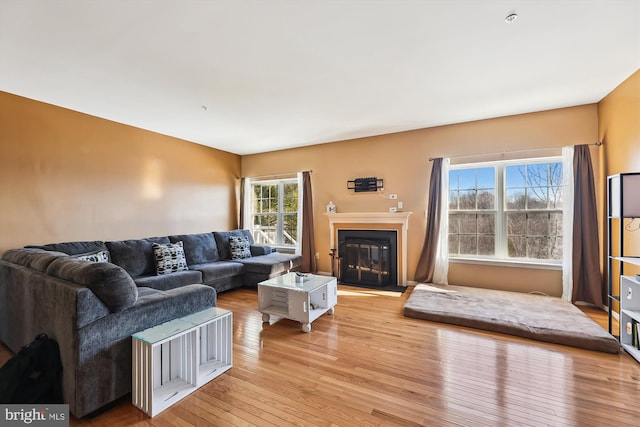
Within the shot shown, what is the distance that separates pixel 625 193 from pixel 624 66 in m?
1.30

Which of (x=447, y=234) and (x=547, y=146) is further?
(x=447, y=234)

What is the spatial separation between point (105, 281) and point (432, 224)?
4.04m

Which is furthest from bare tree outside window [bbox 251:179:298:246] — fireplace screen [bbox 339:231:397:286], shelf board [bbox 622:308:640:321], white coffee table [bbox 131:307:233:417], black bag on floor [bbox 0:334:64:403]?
shelf board [bbox 622:308:640:321]

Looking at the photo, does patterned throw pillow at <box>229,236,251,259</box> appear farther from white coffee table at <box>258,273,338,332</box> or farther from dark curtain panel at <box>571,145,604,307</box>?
dark curtain panel at <box>571,145,604,307</box>

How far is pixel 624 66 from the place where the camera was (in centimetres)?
258

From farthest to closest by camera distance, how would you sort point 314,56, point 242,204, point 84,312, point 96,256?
1. point 242,204
2. point 96,256
3. point 314,56
4. point 84,312

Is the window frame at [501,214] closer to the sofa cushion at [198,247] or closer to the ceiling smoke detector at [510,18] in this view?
the ceiling smoke detector at [510,18]

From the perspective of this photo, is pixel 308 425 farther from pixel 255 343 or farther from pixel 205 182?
pixel 205 182

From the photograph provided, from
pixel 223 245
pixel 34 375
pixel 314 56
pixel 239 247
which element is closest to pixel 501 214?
pixel 314 56

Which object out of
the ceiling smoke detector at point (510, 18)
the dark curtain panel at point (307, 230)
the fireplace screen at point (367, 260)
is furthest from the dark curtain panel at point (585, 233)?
the dark curtain panel at point (307, 230)

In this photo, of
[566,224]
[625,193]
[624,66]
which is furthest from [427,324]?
[624,66]

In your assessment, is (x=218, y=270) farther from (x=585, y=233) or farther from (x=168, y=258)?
(x=585, y=233)

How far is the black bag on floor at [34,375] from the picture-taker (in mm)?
1536

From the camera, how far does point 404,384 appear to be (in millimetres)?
1908
